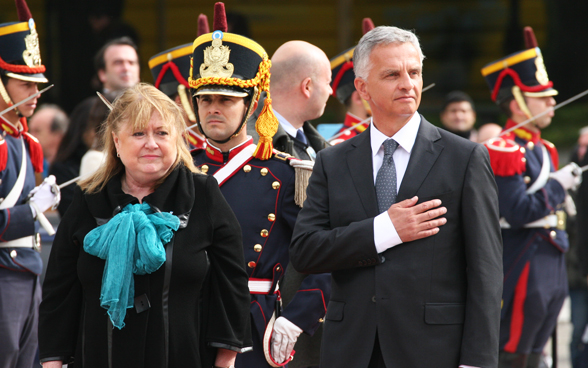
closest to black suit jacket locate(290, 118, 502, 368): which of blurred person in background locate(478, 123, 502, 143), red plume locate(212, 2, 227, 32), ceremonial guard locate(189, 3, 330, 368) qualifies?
ceremonial guard locate(189, 3, 330, 368)

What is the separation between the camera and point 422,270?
2.85 meters

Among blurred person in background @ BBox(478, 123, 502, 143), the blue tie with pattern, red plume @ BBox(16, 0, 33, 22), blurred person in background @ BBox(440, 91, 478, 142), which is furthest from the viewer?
blurred person in background @ BBox(440, 91, 478, 142)

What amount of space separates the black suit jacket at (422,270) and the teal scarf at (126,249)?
0.52 meters

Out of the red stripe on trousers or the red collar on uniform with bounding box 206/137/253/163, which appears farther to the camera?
the red stripe on trousers

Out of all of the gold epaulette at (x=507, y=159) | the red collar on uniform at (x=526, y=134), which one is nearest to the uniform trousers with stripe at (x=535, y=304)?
the gold epaulette at (x=507, y=159)

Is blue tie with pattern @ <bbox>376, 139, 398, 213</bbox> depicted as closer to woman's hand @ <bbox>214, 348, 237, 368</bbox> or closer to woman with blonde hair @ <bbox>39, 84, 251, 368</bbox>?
woman with blonde hair @ <bbox>39, 84, 251, 368</bbox>

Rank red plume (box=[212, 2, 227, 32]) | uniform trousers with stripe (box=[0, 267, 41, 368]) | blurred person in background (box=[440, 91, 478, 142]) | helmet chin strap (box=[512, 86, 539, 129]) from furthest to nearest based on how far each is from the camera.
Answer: blurred person in background (box=[440, 91, 478, 142]) < helmet chin strap (box=[512, 86, 539, 129]) < uniform trousers with stripe (box=[0, 267, 41, 368]) < red plume (box=[212, 2, 227, 32])

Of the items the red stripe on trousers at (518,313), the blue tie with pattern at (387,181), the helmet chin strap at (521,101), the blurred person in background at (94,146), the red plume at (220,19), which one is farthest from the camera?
the helmet chin strap at (521,101)

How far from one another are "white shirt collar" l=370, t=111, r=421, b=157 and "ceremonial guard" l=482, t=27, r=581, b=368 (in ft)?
9.04

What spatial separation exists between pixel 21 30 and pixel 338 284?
263cm

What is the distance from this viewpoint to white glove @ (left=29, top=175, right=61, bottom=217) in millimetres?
4492

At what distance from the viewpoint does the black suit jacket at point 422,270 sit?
9.27ft

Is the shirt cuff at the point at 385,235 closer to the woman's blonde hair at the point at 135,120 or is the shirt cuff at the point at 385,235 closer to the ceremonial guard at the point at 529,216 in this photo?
the woman's blonde hair at the point at 135,120

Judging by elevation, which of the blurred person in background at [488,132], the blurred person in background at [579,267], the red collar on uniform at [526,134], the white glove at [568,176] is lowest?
the blurred person in background at [579,267]
